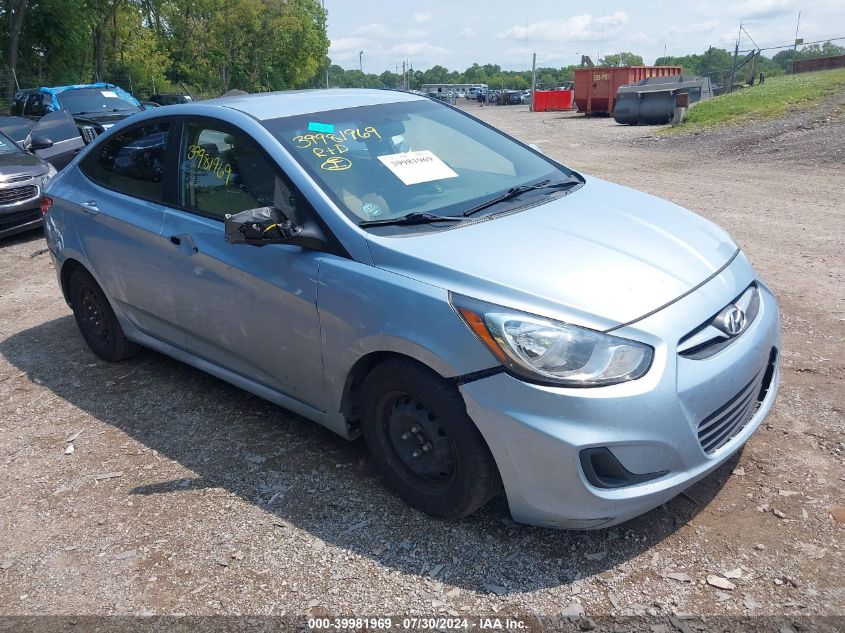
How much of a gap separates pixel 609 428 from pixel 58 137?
11.0m

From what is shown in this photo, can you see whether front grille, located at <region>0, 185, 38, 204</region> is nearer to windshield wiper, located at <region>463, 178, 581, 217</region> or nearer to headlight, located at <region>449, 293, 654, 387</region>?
windshield wiper, located at <region>463, 178, 581, 217</region>

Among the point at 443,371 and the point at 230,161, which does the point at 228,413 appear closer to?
the point at 230,161

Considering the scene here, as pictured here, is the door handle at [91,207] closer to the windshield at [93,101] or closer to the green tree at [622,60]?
the windshield at [93,101]

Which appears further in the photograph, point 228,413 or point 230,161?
point 228,413

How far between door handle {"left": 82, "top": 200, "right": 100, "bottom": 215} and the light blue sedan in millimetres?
40

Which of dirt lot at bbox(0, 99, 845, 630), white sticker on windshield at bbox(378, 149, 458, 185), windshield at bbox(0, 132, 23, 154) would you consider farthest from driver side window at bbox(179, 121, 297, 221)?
windshield at bbox(0, 132, 23, 154)

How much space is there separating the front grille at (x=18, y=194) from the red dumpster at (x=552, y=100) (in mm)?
35408

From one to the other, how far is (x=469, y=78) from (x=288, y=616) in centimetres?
16093

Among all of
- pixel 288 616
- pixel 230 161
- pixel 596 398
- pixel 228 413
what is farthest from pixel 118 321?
pixel 596 398

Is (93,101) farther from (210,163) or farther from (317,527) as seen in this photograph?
(317,527)

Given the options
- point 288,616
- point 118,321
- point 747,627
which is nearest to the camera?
point 747,627

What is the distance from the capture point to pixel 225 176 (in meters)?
3.76

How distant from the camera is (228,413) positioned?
13.9ft

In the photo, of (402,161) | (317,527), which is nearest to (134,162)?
(402,161)
